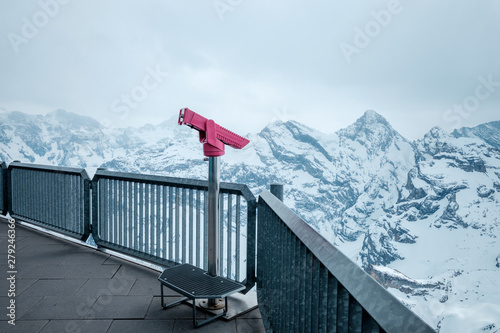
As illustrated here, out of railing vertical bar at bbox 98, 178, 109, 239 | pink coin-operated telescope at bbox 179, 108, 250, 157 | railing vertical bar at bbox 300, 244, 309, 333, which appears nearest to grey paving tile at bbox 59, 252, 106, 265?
railing vertical bar at bbox 98, 178, 109, 239

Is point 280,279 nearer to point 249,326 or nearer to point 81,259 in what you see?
point 249,326

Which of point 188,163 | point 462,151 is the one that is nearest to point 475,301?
point 462,151

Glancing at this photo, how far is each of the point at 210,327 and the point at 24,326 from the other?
155 centimetres

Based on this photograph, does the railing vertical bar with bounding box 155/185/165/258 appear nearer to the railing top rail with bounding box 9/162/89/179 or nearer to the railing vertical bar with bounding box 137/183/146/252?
the railing vertical bar with bounding box 137/183/146/252

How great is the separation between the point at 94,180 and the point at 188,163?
648 ft

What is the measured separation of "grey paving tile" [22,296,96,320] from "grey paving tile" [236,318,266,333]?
1397mm

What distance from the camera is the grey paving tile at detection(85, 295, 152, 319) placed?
9.27 feet

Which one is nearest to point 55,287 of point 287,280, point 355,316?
point 287,280

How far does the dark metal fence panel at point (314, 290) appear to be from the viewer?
2.61 feet

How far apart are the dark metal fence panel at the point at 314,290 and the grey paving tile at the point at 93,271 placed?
209 cm

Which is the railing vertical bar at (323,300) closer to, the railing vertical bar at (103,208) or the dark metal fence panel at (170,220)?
the dark metal fence panel at (170,220)

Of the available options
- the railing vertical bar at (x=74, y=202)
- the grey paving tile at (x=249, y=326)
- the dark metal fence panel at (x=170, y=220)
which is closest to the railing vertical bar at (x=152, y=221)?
the dark metal fence panel at (x=170, y=220)

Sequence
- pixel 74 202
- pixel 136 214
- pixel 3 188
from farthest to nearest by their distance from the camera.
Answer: pixel 3 188, pixel 74 202, pixel 136 214

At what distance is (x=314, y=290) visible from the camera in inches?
53.5
